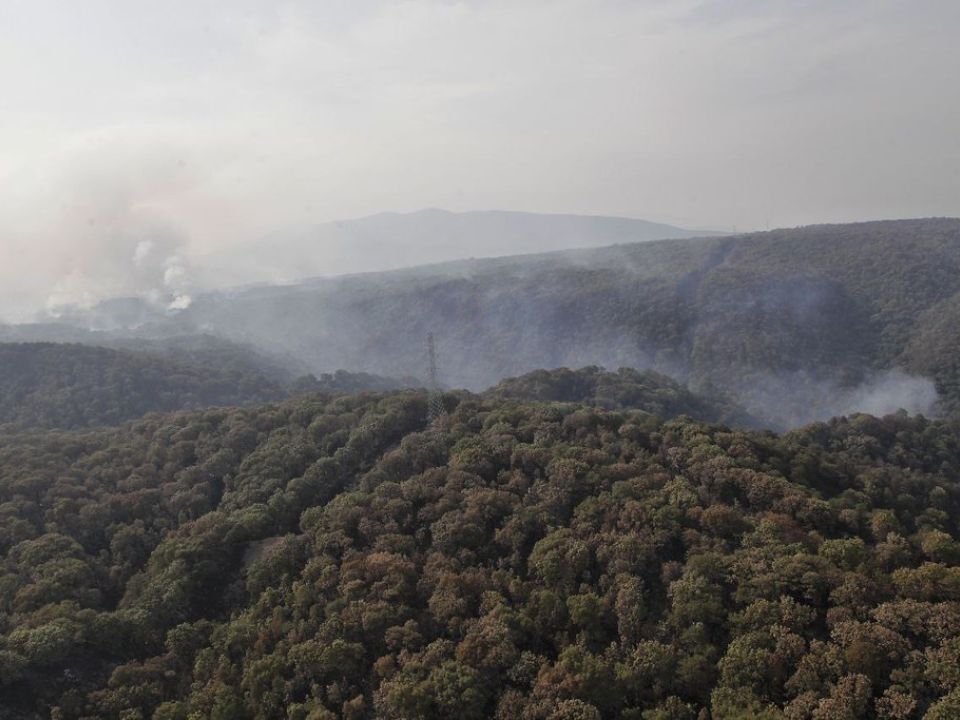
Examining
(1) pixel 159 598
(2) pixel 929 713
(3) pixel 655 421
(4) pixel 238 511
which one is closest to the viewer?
(2) pixel 929 713

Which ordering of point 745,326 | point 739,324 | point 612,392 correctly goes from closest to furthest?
point 612,392, point 745,326, point 739,324

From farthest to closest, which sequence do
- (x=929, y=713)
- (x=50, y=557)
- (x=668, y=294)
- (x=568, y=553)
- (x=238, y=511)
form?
(x=668, y=294), (x=238, y=511), (x=50, y=557), (x=568, y=553), (x=929, y=713)

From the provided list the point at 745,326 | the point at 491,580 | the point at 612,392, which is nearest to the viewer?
the point at 491,580

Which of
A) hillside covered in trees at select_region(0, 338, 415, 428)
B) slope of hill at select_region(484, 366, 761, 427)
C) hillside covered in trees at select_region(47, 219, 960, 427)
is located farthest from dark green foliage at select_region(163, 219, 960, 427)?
hillside covered in trees at select_region(0, 338, 415, 428)

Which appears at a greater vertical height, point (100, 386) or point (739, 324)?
point (739, 324)

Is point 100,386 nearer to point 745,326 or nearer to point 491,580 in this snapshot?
point 491,580

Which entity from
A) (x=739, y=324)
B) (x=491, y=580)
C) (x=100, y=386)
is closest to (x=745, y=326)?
(x=739, y=324)

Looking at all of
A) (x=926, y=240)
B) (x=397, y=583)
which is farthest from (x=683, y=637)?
(x=926, y=240)

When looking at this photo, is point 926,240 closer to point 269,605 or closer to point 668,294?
point 668,294
